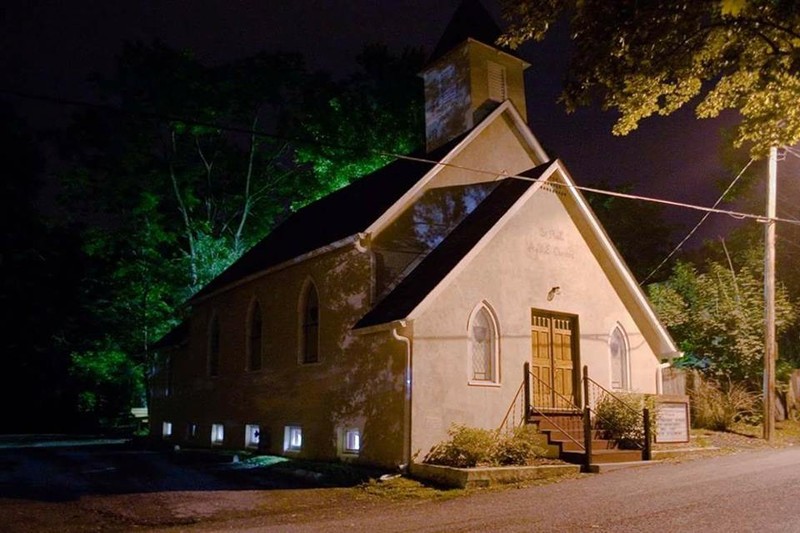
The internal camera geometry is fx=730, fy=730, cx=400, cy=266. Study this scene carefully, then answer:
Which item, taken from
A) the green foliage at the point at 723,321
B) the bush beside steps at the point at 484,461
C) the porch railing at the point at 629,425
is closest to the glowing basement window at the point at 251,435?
the bush beside steps at the point at 484,461

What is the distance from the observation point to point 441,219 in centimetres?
1720

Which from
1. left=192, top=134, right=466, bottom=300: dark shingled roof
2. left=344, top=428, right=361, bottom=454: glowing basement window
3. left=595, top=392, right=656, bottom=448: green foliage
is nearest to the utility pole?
left=595, top=392, right=656, bottom=448: green foliage

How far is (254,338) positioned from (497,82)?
389 inches

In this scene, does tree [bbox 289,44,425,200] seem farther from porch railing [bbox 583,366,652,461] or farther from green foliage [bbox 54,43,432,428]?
porch railing [bbox 583,366,652,461]

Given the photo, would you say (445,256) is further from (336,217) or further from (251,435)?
(251,435)

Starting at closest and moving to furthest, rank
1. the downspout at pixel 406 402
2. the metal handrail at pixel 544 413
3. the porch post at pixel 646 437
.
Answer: the downspout at pixel 406 402 < the metal handrail at pixel 544 413 < the porch post at pixel 646 437

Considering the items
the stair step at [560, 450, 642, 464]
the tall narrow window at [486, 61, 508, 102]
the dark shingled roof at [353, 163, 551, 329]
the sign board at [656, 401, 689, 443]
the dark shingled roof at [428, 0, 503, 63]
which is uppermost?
the dark shingled roof at [428, 0, 503, 63]

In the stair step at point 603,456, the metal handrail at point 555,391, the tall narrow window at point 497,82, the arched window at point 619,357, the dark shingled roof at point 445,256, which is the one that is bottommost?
the stair step at point 603,456

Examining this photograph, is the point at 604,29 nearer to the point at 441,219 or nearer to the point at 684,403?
the point at 441,219

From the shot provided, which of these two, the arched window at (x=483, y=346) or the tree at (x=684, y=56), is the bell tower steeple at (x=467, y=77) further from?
the tree at (x=684, y=56)

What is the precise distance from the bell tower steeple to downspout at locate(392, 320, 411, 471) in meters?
7.99

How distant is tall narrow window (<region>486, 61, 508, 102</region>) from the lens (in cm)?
2027

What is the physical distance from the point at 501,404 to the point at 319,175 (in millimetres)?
19923

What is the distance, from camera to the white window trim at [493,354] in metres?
14.8
